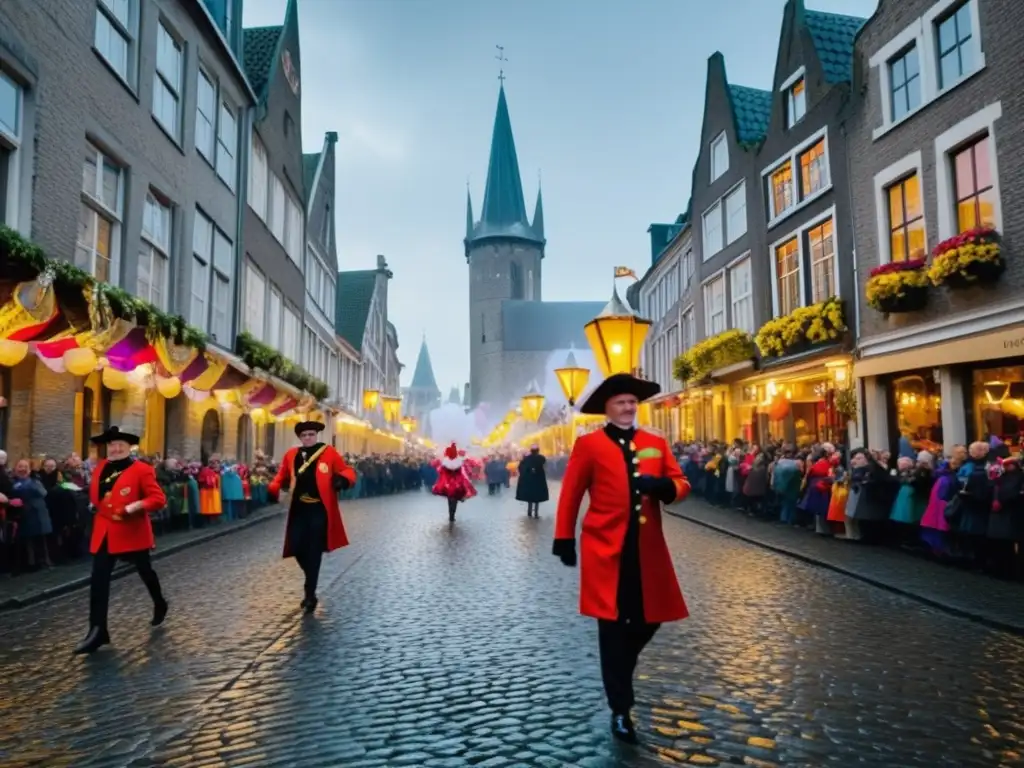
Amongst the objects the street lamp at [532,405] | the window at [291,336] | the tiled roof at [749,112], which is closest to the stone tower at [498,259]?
the street lamp at [532,405]

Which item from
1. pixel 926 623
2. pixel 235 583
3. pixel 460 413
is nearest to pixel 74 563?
pixel 235 583

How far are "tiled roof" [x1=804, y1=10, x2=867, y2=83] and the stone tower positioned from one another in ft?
234

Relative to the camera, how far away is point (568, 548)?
4750mm

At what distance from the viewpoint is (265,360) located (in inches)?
946

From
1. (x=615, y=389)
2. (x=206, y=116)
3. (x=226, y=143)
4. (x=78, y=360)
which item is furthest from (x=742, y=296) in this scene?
(x=615, y=389)

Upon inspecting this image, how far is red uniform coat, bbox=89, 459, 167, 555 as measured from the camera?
694 centimetres

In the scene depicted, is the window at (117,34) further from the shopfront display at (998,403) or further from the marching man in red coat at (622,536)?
the shopfront display at (998,403)

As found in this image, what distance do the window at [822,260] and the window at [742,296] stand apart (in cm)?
351

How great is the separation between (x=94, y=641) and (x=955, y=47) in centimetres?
1626

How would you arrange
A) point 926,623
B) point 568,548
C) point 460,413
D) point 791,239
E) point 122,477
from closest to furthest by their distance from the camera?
1. point 568,548
2. point 122,477
3. point 926,623
4. point 791,239
5. point 460,413

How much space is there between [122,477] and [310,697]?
2.97m

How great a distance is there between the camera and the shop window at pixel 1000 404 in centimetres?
1374

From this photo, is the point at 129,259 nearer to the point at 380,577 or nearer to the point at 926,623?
the point at 380,577

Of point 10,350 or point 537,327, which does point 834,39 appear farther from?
point 537,327
